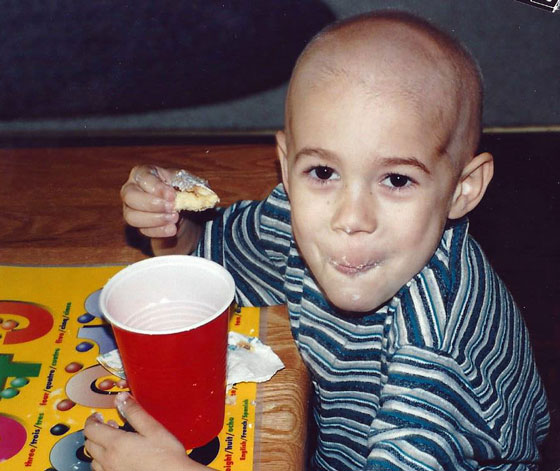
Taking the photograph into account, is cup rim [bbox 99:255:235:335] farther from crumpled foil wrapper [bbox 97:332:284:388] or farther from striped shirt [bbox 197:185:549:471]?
striped shirt [bbox 197:185:549:471]

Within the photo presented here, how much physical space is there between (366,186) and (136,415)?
1.15 ft

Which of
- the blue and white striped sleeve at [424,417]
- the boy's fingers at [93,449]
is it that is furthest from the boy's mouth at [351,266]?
the boy's fingers at [93,449]

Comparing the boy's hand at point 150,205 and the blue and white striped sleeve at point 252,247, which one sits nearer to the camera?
the boy's hand at point 150,205

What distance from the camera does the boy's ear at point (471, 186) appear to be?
92 centimetres

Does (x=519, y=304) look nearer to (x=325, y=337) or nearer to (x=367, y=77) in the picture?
(x=325, y=337)

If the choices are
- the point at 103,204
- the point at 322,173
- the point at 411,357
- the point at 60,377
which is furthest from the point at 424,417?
the point at 103,204

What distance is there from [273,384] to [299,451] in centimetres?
11

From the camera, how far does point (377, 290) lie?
2.81 ft

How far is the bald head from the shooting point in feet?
2.61

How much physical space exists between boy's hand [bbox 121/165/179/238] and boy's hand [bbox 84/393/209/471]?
1.13 ft

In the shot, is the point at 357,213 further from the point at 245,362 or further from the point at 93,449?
the point at 93,449

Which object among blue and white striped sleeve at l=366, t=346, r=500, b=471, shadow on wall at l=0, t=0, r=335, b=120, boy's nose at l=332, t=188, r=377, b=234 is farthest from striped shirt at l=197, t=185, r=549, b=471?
shadow on wall at l=0, t=0, r=335, b=120

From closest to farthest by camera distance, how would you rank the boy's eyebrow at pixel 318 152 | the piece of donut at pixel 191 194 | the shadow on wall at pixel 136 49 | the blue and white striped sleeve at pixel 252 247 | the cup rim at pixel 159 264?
the cup rim at pixel 159 264 → the boy's eyebrow at pixel 318 152 → the piece of donut at pixel 191 194 → the blue and white striped sleeve at pixel 252 247 → the shadow on wall at pixel 136 49

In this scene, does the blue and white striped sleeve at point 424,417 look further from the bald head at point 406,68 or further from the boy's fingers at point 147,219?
the boy's fingers at point 147,219
